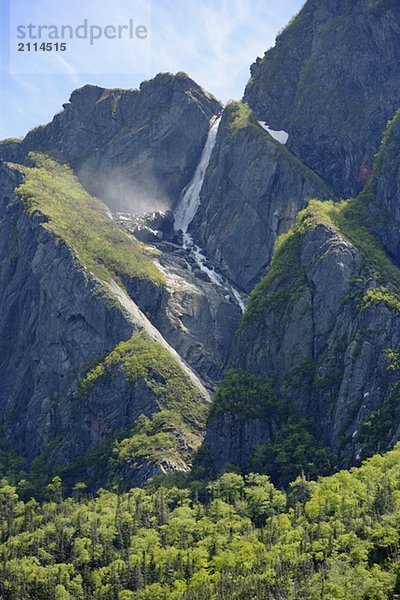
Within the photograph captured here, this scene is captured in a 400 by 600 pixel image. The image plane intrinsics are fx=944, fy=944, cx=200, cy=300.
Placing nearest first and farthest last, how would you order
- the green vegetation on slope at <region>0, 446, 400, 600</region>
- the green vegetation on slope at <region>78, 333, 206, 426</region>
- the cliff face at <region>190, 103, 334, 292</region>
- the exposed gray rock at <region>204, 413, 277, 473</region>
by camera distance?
the green vegetation on slope at <region>0, 446, 400, 600</region>, the exposed gray rock at <region>204, 413, 277, 473</region>, the green vegetation on slope at <region>78, 333, 206, 426</region>, the cliff face at <region>190, 103, 334, 292</region>

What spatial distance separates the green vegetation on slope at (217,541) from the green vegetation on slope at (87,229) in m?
51.5

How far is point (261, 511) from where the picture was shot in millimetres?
113312

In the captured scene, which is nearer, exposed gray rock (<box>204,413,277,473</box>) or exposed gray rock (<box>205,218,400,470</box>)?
exposed gray rock (<box>205,218,400,470</box>)

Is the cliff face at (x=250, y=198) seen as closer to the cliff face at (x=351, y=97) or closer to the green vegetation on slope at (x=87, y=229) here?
the cliff face at (x=351, y=97)

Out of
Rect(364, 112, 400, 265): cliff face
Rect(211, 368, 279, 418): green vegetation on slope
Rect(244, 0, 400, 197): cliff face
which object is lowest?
Answer: Rect(211, 368, 279, 418): green vegetation on slope

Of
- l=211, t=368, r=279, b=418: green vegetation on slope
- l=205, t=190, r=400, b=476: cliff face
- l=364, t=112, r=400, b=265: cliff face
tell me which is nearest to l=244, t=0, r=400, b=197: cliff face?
l=364, t=112, r=400, b=265: cliff face

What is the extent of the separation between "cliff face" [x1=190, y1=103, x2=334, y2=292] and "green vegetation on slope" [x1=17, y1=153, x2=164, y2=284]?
17134 millimetres

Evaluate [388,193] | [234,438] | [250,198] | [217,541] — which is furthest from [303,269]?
[217,541]

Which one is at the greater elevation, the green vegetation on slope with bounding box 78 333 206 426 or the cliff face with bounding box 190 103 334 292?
the cliff face with bounding box 190 103 334 292

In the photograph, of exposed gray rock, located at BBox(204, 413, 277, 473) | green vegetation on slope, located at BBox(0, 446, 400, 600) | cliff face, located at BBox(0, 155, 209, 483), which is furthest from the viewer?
cliff face, located at BBox(0, 155, 209, 483)

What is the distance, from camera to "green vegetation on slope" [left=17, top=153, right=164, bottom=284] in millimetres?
166625

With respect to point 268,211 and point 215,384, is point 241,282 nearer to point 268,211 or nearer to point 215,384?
point 268,211

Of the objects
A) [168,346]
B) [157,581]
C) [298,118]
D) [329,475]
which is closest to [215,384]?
[168,346]

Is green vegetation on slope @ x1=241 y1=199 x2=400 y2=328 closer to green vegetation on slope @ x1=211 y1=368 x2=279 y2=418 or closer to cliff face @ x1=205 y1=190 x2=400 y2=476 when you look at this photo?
cliff face @ x1=205 y1=190 x2=400 y2=476
